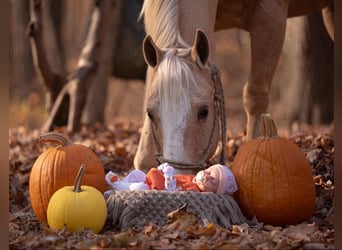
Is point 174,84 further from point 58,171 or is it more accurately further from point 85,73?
point 85,73

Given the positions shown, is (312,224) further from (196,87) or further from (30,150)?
(30,150)

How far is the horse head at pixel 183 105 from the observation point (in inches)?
192

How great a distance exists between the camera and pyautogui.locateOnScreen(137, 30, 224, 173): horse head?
4.88m

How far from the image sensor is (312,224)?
181 inches

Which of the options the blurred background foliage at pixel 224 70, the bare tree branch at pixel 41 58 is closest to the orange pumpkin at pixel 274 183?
the blurred background foliage at pixel 224 70

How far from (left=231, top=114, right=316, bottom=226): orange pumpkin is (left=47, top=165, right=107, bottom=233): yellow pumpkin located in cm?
97

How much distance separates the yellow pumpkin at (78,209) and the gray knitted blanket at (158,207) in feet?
0.44

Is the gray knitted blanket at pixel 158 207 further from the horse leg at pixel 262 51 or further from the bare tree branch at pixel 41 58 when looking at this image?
the bare tree branch at pixel 41 58

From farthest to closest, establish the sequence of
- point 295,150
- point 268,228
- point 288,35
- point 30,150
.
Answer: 1. point 288,35
2. point 30,150
3. point 295,150
4. point 268,228

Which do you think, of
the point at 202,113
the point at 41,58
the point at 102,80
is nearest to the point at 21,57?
the point at 102,80

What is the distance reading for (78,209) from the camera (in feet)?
Answer: 14.1

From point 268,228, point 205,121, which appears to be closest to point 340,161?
point 268,228

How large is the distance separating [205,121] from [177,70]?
0.43 metres

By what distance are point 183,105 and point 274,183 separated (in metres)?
0.79
